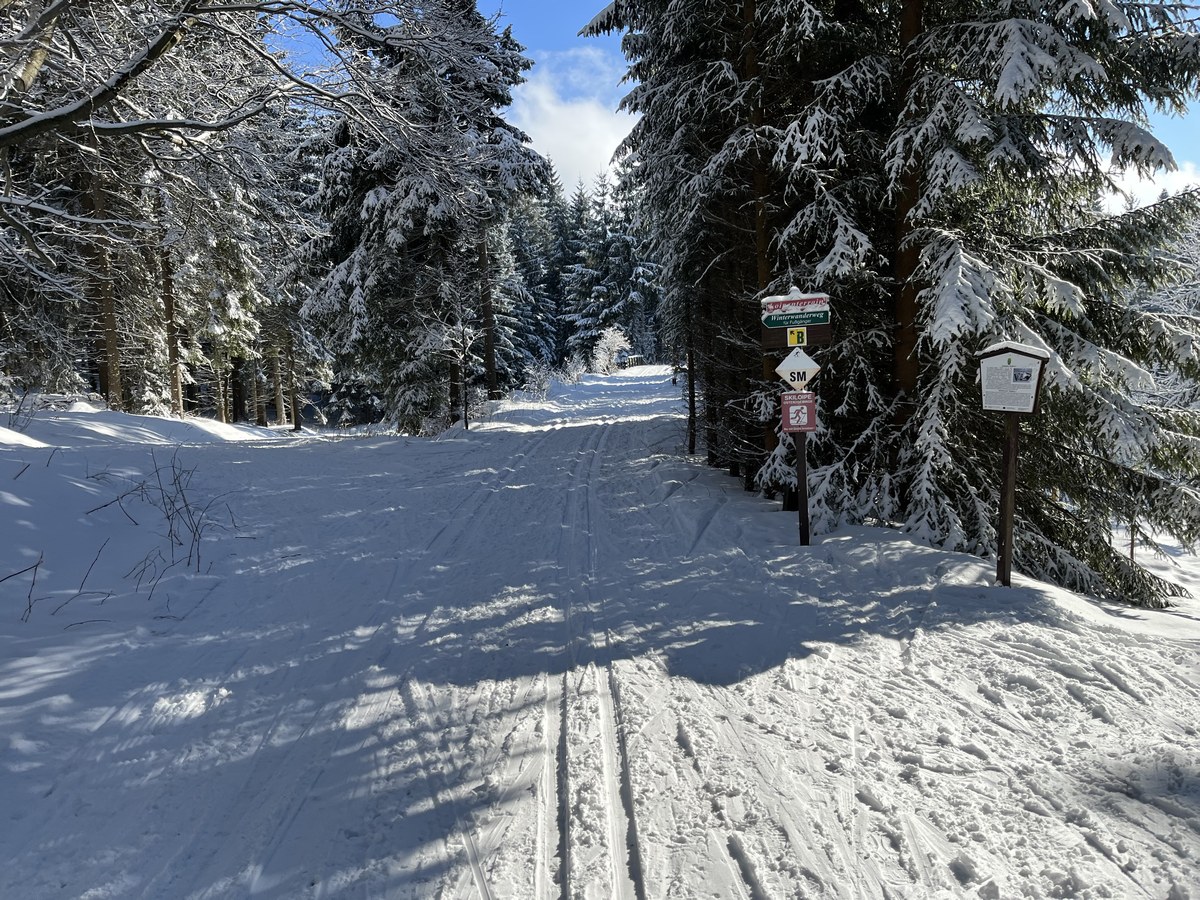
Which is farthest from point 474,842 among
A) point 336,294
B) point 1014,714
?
point 336,294

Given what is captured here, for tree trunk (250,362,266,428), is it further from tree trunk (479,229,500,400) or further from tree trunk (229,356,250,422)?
tree trunk (479,229,500,400)

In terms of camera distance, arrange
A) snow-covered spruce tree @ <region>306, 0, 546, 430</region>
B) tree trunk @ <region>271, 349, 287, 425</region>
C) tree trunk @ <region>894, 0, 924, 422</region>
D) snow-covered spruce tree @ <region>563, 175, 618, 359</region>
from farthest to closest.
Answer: snow-covered spruce tree @ <region>563, 175, 618, 359</region>
tree trunk @ <region>271, 349, 287, 425</region>
snow-covered spruce tree @ <region>306, 0, 546, 430</region>
tree trunk @ <region>894, 0, 924, 422</region>

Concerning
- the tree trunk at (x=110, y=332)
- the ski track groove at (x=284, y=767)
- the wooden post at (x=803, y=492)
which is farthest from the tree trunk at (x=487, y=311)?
the ski track groove at (x=284, y=767)

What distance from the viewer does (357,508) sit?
8297mm

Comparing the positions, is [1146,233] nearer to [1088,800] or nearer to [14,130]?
[1088,800]

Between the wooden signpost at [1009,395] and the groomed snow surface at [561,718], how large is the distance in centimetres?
40

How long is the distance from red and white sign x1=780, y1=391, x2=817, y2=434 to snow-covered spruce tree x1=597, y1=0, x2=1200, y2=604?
3.23ft

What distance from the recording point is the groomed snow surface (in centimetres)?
246

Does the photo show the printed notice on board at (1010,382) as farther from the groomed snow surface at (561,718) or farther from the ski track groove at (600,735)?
the ski track groove at (600,735)

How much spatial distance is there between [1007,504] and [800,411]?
6.98ft

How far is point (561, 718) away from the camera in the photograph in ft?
11.6

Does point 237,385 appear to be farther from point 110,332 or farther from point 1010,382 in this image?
point 1010,382

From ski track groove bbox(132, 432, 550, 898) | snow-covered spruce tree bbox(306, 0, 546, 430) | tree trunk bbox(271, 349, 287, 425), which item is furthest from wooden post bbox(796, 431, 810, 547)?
tree trunk bbox(271, 349, 287, 425)

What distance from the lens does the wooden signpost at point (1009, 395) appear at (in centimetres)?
516
